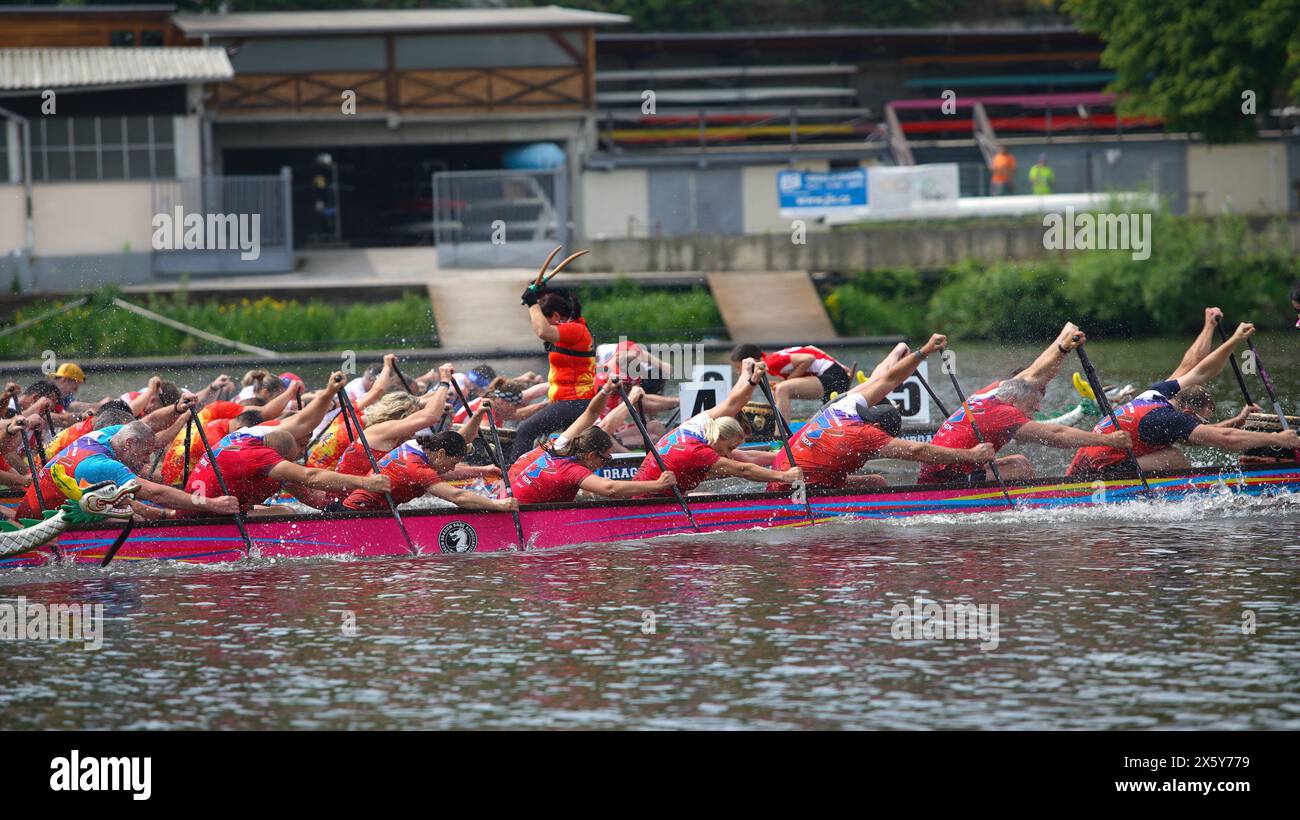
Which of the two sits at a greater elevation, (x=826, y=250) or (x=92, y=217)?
(x=92, y=217)

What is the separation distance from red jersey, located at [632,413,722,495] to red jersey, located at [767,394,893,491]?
0.67m

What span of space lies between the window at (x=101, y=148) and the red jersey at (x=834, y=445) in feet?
76.3

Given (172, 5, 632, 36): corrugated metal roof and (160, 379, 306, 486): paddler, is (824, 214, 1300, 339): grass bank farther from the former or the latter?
(160, 379, 306, 486): paddler

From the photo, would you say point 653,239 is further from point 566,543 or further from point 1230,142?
point 566,543

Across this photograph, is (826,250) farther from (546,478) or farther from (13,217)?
(546,478)

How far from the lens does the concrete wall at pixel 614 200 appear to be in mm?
39000

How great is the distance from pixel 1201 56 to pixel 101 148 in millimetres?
21488

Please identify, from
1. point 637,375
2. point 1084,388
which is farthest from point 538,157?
point 1084,388

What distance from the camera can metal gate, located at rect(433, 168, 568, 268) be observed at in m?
34.9

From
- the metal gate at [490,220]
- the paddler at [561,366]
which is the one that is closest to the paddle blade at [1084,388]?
the paddler at [561,366]

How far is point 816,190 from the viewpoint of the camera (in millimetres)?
35625

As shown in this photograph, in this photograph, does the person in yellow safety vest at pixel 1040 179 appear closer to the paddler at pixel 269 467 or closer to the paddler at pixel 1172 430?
the paddler at pixel 1172 430

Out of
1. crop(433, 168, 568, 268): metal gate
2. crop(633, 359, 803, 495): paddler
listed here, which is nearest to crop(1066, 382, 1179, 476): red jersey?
crop(633, 359, 803, 495): paddler

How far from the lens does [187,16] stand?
39781mm
